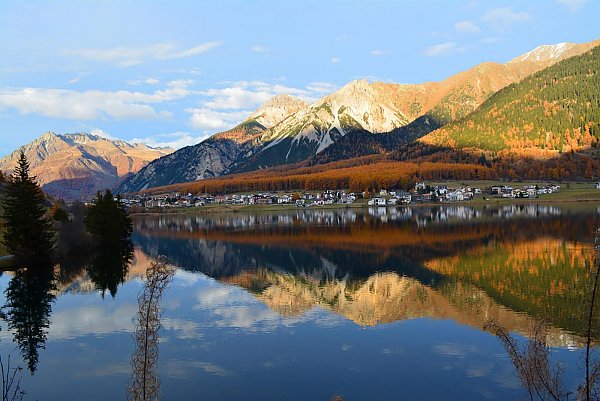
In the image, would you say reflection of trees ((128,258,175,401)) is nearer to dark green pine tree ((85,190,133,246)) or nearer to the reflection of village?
dark green pine tree ((85,190,133,246))

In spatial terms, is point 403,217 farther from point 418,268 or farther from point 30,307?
point 30,307

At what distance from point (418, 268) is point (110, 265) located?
142ft

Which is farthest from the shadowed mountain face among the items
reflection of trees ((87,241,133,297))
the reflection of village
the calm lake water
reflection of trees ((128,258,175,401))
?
the reflection of village

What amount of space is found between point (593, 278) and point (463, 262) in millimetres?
54716

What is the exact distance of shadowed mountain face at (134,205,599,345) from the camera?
138 feet

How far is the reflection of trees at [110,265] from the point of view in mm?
60819

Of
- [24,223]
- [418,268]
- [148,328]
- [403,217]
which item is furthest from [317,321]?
[403,217]

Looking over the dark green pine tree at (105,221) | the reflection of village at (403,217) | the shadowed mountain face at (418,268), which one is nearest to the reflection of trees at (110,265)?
the dark green pine tree at (105,221)

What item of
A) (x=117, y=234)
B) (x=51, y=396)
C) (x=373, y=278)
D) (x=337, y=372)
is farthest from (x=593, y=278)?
(x=117, y=234)

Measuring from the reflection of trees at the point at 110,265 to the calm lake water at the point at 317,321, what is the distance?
16.3 inches

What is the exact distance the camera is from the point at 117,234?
3794 inches

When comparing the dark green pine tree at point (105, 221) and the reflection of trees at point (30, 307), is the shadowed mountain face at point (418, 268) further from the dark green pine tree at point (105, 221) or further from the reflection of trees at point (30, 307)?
the reflection of trees at point (30, 307)

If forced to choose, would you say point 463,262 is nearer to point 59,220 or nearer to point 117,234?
point 117,234

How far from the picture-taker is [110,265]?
73750 millimetres
